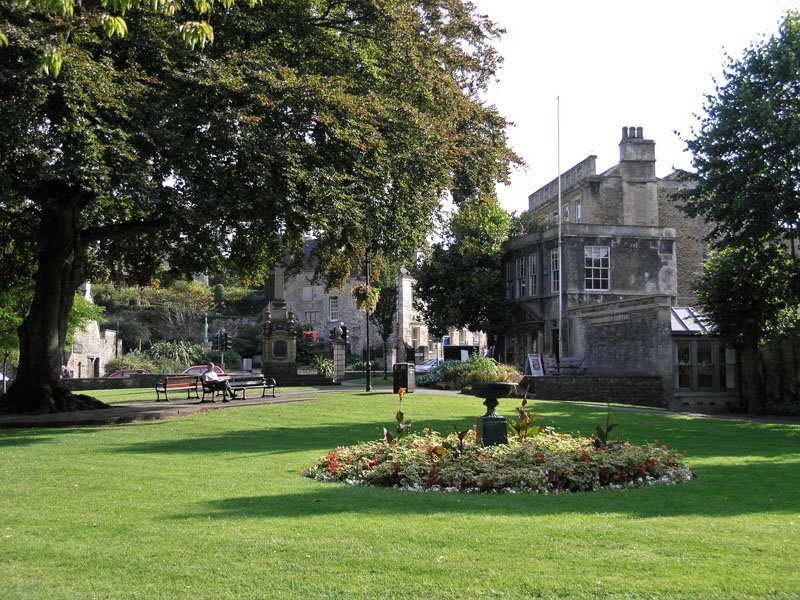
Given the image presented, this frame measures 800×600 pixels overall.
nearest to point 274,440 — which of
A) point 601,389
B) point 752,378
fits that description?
point 752,378

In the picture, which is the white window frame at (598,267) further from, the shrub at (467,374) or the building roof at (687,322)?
the building roof at (687,322)

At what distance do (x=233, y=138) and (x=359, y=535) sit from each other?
12270mm

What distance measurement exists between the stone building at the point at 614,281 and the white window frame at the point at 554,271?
0.17 feet

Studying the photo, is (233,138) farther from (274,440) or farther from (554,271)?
(554,271)

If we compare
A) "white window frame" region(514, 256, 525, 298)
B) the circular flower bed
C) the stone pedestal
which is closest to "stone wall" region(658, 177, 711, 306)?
"white window frame" region(514, 256, 525, 298)

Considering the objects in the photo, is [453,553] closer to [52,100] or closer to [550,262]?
[52,100]

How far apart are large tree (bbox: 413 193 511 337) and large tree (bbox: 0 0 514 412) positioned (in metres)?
20.6

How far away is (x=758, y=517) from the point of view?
754 cm

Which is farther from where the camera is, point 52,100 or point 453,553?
point 52,100

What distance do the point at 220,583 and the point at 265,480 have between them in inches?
181

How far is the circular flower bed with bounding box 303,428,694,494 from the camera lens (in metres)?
9.60

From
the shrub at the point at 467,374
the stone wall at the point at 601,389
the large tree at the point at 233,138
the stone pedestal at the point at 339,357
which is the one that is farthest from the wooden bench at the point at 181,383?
the stone pedestal at the point at 339,357

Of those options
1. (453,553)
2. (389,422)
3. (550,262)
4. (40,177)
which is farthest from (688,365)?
(453,553)

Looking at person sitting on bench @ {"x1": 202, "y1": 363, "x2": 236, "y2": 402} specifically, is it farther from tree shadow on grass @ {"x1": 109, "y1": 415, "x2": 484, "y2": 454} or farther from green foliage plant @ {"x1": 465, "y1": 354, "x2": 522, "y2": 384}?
green foliage plant @ {"x1": 465, "y1": 354, "x2": 522, "y2": 384}
